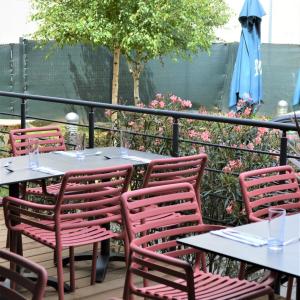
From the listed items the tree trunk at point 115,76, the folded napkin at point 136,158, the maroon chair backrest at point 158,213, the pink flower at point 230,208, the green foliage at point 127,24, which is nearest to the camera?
the maroon chair backrest at point 158,213

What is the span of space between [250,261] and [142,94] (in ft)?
47.1

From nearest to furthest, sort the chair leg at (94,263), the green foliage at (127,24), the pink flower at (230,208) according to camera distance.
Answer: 1. the chair leg at (94,263)
2. the pink flower at (230,208)
3. the green foliage at (127,24)

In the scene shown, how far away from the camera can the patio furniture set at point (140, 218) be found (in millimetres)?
2523

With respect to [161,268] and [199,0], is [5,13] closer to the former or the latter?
[199,0]

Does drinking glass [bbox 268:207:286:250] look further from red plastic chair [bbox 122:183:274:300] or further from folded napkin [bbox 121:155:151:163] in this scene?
folded napkin [bbox 121:155:151:163]

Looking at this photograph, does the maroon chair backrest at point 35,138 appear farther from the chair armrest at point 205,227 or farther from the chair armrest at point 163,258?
the chair armrest at point 163,258

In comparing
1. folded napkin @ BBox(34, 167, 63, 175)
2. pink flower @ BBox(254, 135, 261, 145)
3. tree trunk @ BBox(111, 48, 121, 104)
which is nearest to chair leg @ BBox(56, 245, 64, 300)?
folded napkin @ BBox(34, 167, 63, 175)

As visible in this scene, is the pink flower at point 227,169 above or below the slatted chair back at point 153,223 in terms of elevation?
below

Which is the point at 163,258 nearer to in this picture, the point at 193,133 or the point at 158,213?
the point at 158,213

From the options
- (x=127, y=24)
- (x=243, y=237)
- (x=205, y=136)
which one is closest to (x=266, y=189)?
(x=243, y=237)

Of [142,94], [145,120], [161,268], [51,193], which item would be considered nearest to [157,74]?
[142,94]

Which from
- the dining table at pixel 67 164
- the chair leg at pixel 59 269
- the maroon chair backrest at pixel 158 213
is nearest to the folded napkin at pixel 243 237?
the maroon chair backrest at pixel 158 213

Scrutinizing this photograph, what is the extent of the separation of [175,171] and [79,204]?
723mm

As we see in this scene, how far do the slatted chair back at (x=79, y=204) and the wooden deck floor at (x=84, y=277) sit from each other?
471 mm
